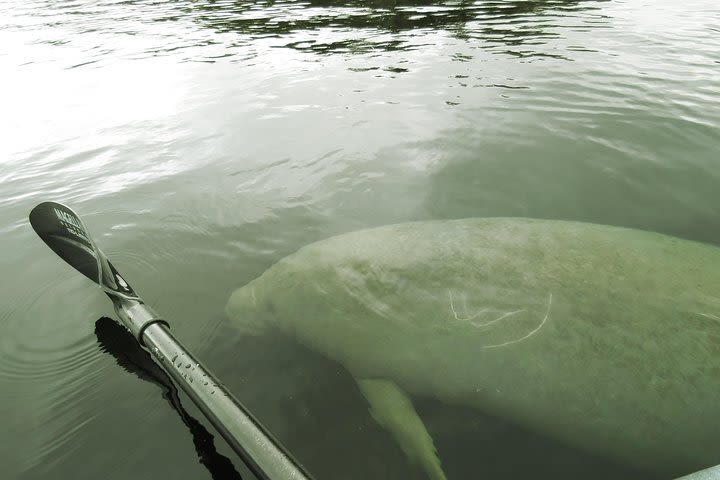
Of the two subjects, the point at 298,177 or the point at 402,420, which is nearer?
the point at 402,420

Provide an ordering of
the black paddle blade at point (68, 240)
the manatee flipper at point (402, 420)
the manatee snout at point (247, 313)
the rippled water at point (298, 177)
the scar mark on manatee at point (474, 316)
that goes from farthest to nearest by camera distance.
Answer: the manatee snout at point (247, 313) → the black paddle blade at point (68, 240) → the scar mark on manatee at point (474, 316) → the rippled water at point (298, 177) → the manatee flipper at point (402, 420)

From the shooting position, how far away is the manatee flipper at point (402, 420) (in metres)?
2.29

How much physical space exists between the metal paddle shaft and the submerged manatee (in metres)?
0.89

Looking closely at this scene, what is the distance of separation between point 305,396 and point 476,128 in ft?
15.8

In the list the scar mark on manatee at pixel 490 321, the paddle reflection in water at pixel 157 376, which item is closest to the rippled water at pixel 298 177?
the paddle reflection in water at pixel 157 376

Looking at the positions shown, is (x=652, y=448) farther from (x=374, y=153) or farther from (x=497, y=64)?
(x=497, y=64)

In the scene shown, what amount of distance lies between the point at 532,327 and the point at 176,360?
6.87ft

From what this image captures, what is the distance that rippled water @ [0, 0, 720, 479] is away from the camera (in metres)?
2.57

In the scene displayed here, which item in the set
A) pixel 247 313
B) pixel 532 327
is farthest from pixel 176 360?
pixel 532 327

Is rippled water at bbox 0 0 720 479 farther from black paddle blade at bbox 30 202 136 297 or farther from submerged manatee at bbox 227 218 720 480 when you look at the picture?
black paddle blade at bbox 30 202 136 297

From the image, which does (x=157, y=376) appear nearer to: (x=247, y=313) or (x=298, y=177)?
(x=247, y=313)

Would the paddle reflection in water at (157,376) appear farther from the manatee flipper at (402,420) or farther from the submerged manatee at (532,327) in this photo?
Answer: the manatee flipper at (402,420)

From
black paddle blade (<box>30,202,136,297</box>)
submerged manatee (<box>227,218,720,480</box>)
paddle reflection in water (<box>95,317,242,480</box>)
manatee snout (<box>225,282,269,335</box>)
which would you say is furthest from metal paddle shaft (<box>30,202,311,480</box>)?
submerged manatee (<box>227,218,720,480</box>)

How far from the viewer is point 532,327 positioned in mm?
2609
